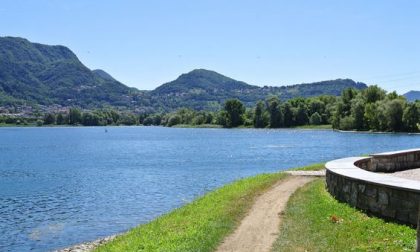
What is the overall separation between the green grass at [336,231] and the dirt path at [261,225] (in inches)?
15.9

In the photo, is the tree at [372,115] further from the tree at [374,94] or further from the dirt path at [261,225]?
the dirt path at [261,225]

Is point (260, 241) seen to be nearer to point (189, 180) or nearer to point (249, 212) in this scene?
point (249, 212)

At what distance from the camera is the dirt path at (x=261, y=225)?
16.5 m

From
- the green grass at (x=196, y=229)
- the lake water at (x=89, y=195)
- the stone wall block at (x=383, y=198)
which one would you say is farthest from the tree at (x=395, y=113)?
the stone wall block at (x=383, y=198)

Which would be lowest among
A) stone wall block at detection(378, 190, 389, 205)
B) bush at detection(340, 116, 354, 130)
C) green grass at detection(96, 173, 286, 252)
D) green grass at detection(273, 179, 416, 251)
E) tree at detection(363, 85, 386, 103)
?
green grass at detection(96, 173, 286, 252)

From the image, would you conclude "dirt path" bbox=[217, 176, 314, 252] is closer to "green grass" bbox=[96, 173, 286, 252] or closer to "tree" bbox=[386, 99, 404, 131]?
"green grass" bbox=[96, 173, 286, 252]

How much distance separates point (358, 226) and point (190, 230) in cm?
614

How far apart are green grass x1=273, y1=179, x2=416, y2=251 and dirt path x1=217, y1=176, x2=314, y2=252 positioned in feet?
1.33

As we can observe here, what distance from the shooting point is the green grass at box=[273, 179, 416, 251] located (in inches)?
605

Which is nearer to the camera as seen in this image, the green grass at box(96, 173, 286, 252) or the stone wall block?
the green grass at box(96, 173, 286, 252)

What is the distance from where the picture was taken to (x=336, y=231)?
17.3 m

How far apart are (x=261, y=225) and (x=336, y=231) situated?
311 cm

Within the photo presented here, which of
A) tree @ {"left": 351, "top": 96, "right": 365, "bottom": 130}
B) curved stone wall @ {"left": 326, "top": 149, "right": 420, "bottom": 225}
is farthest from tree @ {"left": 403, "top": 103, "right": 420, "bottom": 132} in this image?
curved stone wall @ {"left": 326, "top": 149, "right": 420, "bottom": 225}

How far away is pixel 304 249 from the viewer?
1558cm
